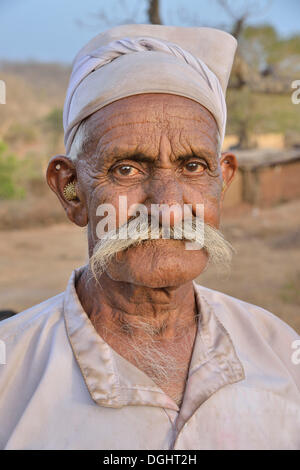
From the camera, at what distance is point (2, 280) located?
8.07 meters

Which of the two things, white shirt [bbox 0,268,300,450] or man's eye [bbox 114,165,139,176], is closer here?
white shirt [bbox 0,268,300,450]

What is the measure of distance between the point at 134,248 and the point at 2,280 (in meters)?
6.99

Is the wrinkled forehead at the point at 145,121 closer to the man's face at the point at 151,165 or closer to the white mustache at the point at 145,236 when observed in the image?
the man's face at the point at 151,165

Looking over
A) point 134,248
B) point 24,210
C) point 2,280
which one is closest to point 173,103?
point 134,248

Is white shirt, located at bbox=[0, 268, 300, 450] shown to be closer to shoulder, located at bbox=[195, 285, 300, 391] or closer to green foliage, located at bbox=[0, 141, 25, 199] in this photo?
shoulder, located at bbox=[195, 285, 300, 391]

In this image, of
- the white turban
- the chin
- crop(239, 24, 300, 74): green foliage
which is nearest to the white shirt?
the chin

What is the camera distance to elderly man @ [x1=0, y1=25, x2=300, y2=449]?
154cm

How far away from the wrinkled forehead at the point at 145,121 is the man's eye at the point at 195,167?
3.4 inches

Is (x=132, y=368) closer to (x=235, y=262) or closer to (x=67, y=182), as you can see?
(x=67, y=182)

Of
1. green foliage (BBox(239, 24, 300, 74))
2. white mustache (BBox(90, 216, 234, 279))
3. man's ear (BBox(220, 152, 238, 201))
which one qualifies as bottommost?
white mustache (BBox(90, 216, 234, 279))

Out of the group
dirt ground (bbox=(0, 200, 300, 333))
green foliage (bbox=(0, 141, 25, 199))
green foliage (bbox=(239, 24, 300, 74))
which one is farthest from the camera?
green foliage (bbox=(239, 24, 300, 74))

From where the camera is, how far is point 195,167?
1738mm

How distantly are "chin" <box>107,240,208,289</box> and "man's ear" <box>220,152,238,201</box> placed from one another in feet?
1.72
